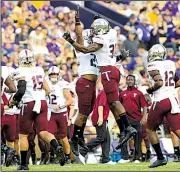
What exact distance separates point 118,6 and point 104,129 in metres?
11.1

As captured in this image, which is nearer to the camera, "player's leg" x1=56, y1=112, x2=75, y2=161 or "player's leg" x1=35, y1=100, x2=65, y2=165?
"player's leg" x1=35, y1=100, x2=65, y2=165

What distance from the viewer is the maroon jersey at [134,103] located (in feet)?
57.9

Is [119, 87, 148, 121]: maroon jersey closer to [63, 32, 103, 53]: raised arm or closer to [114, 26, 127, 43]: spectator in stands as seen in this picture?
[63, 32, 103, 53]: raised arm

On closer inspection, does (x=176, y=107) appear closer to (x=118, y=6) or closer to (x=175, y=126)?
(x=175, y=126)

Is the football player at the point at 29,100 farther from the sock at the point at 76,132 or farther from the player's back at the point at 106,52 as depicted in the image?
the player's back at the point at 106,52

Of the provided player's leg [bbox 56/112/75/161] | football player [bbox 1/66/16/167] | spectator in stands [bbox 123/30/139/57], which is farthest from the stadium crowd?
football player [bbox 1/66/16/167]

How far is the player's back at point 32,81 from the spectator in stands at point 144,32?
1052 centimetres

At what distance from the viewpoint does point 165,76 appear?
14.1m

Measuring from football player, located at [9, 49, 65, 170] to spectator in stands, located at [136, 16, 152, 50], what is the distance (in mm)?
10526

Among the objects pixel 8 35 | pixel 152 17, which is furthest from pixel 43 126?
pixel 152 17

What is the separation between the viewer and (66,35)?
1372 cm

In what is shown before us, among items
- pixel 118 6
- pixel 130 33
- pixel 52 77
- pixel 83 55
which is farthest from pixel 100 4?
pixel 83 55

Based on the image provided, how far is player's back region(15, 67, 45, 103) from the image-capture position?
1416 centimetres

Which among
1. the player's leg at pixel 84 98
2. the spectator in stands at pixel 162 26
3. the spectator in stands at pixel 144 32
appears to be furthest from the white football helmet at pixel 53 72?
the spectator in stands at pixel 162 26
